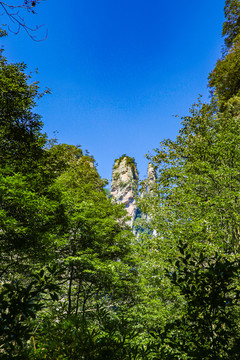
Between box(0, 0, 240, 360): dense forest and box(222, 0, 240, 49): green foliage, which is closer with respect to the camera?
box(0, 0, 240, 360): dense forest

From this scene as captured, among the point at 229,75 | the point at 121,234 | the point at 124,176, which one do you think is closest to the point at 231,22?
the point at 229,75

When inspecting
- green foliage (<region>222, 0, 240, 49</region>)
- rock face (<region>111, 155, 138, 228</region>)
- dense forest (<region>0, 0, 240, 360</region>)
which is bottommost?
dense forest (<region>0, 0, 240, 360</region>)

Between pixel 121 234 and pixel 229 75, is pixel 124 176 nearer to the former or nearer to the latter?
pixel 229 75

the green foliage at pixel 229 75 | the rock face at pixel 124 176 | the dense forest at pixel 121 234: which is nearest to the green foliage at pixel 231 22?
the green foliage at pixel 229 75

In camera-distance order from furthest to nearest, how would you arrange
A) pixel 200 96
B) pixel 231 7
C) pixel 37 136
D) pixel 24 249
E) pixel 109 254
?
1. pixel 231 7
2. pixel 200 96
3. pixel 109 254
4. pixel 37 136
5. pixel 24 249

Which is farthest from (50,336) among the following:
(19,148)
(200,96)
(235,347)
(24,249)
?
(200,96)

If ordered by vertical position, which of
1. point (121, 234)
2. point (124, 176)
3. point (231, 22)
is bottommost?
point (121, 234)

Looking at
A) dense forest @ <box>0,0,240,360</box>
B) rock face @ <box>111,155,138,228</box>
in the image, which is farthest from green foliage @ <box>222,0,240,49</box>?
rock face @ <box>111,155,138,228</box>

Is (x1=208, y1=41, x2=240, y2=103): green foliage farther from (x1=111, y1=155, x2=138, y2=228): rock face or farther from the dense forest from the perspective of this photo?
(x1=111, y1=155, x2=138, y2=228): rock face

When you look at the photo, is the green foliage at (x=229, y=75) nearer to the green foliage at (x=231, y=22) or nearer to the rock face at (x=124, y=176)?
the green foliage at (x=231, y=22)

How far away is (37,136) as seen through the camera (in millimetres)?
10719

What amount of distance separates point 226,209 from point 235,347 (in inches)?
309

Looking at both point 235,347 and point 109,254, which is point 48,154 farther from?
point 235,347

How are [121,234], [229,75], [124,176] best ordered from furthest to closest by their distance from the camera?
[124,176], [229,75], [121,234]
